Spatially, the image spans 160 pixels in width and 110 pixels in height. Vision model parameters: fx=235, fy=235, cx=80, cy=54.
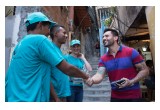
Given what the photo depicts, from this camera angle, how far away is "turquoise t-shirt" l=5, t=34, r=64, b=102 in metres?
2.06

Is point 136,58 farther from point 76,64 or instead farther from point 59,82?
point 76,64

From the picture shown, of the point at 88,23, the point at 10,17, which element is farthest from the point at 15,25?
the point at 88,23

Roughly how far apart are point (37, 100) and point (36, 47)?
0.47 meters

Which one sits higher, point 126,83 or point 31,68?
point 31,68

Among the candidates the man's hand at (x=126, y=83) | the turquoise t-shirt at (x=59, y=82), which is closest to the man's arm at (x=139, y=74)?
the man's hand at (x=126, y=83)

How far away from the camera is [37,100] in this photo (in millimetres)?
2072

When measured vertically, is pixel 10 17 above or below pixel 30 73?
above

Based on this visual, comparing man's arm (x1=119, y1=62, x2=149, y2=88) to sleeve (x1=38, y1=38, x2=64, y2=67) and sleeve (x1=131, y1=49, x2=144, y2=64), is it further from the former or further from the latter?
sleeve (x1=38, y1=38, x2=64, y2=67)

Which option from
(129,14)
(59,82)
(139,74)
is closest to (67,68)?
(59,82)

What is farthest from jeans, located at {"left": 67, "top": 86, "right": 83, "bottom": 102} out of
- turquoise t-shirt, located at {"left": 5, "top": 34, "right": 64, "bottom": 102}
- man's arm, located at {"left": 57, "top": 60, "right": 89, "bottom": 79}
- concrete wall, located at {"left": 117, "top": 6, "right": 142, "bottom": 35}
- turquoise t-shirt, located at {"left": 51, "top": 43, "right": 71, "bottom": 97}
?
concrete wall, located at {"left": 117, "top": 6, "right": 142, "bottom": 35}

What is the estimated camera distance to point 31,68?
2.08 m

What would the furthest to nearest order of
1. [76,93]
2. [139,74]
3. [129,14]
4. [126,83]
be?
[129,14] → [76,93] → [139,74] → [126,83]

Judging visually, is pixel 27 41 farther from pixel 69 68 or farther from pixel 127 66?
pixel 127 66

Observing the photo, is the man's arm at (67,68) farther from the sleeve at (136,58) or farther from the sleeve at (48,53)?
the sleeve at (136,58)
